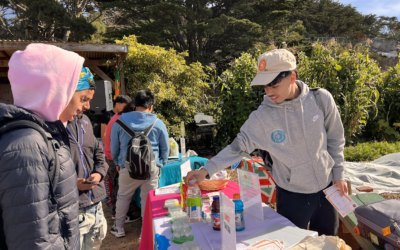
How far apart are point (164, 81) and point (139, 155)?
431 cm

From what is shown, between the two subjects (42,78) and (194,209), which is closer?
(42,78)

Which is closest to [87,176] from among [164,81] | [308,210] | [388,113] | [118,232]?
[308,210]

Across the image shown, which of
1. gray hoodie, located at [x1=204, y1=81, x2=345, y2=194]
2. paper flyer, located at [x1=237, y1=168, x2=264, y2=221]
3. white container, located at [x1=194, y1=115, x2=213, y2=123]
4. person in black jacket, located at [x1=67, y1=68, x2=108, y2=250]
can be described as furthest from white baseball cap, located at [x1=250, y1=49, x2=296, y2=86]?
white container, located at [x1=194, y1=115, x2=213, y2=123]

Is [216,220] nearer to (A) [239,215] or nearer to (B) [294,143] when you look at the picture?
(A) [239,215]

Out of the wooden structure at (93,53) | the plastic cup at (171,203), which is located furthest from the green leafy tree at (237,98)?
the plastic cup at (171,203)

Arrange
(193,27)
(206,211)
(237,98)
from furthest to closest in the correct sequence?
(193,27), (237,98), (206,211)

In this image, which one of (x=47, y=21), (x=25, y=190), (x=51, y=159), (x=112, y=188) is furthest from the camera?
(x=47, y=21)

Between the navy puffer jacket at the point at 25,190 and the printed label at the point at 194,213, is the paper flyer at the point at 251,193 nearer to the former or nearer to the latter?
the printed label at the point at 194,213

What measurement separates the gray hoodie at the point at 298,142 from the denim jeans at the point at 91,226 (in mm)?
915

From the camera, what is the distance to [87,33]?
45.6 ft

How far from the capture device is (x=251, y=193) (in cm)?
170

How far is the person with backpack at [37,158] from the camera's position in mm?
829

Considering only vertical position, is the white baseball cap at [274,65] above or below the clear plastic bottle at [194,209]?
above

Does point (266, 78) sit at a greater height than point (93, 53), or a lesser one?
lesser
